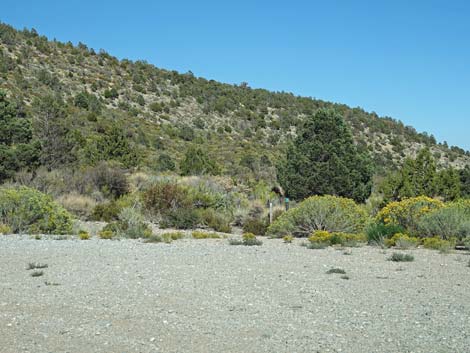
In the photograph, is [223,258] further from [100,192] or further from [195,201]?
[100,192]

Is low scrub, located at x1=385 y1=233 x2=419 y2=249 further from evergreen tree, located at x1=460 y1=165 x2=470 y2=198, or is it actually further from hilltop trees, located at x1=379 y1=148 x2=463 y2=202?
evergreen tree, located at x1=460 y1=165 x2=470 y2=198

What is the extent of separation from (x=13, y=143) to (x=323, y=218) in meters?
18.6

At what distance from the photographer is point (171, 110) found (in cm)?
5959

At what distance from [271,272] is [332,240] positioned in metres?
5.13

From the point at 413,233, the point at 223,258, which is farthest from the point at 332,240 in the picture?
the point at 223,258

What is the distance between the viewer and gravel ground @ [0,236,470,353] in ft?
20.5

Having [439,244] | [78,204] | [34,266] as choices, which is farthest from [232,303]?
[78,204]

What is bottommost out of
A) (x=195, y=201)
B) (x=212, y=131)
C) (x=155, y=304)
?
(x=155, y=304)

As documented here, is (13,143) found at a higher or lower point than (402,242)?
higher

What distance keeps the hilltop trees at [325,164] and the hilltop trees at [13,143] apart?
1261 centimetres

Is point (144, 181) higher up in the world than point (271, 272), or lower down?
higher up

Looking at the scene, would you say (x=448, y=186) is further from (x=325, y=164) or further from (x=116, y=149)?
(x=116, y=149)

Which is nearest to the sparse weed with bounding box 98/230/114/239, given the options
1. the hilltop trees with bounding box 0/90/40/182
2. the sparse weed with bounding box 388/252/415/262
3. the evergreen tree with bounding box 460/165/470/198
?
the sparse weed with bounding box 388/252/415/262

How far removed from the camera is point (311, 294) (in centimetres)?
866
